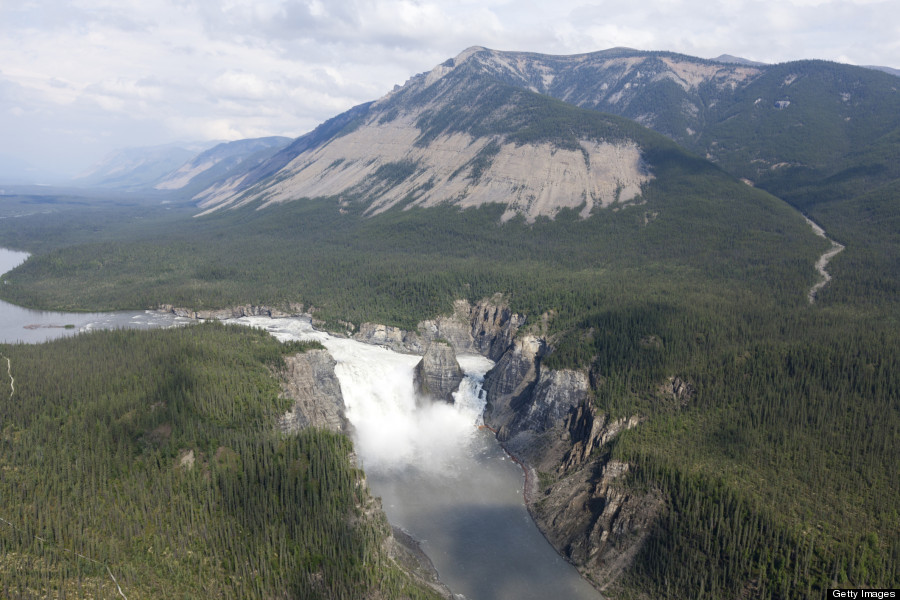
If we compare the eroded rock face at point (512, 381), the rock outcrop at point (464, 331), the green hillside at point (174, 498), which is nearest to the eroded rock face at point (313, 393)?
the green hillside at point (174, 498)

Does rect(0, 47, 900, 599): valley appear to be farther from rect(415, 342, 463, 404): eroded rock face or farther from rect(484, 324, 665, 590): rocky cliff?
rect(415, 342, 463, 404): eroded rock face

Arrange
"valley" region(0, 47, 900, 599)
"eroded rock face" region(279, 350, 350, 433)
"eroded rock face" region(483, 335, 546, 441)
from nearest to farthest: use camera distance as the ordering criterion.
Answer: "valley" region(0, 47, 900, 599)
"eroded rock face" region(279, 350, 350, 433)
"eroded rock face" region(483, 335, 546, 441)

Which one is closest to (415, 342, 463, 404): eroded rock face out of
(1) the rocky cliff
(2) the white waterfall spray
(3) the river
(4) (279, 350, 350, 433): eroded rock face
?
(2) the white waterfall spray

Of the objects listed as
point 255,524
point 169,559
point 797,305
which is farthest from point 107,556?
point 797,305

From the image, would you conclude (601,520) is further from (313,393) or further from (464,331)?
(464,331)

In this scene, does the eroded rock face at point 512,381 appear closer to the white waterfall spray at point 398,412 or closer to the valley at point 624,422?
the valley at point 624,422

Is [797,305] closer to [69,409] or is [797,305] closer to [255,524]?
[255,524]

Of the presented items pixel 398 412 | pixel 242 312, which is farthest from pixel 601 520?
pixel 242 312
